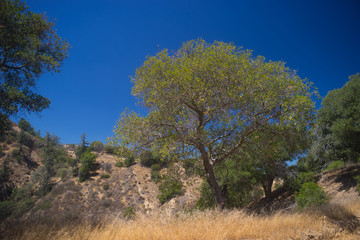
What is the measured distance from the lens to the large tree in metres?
8.20

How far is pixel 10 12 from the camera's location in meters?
7.59

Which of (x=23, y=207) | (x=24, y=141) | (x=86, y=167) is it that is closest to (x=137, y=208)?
(x=86, y=167)

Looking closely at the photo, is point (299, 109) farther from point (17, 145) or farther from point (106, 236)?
point (17, 145)

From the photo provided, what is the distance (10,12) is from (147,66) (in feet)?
21.2

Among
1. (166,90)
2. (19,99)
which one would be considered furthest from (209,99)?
(19,99)

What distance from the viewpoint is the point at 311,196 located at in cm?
1394

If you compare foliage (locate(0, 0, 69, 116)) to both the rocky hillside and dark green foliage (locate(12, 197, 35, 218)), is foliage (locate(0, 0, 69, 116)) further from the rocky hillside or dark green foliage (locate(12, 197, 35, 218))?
dark green foliage (locate(12, 197, 35, 218))

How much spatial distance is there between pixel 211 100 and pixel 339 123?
1549 centimetres

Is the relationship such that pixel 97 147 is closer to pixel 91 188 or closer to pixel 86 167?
pixel 86 167

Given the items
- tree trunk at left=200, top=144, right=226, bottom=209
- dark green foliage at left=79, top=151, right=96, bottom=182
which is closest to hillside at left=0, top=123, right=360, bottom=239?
tree trunk at left=200, top=144, right=226, bottom=209

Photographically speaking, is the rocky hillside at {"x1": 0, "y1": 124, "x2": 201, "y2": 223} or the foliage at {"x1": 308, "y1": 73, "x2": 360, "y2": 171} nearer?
the foliage at {"x1": 308, "y1": 73, "x2": 360, "y2": 171}

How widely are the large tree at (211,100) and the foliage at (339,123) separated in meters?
8.94

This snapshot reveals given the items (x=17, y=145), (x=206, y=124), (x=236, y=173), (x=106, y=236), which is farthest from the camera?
(x=17, y=145)

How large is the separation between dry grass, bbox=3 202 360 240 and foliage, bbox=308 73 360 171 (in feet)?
32.6
